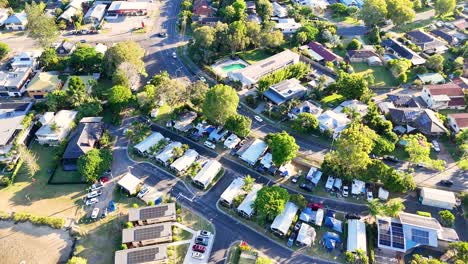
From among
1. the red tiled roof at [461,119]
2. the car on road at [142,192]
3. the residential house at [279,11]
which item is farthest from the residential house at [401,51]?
the car on road at [142,192]

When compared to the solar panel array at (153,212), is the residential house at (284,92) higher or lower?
higher

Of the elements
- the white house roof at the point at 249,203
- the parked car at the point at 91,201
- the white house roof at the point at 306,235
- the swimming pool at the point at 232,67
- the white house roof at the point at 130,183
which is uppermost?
the swimming pool at the point at 232,67

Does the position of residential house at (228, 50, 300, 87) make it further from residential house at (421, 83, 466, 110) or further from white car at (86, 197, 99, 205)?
white car at (86, 197, 99, 205)

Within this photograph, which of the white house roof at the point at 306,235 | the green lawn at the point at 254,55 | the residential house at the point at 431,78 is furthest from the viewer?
the green lawn at the point at 254,55

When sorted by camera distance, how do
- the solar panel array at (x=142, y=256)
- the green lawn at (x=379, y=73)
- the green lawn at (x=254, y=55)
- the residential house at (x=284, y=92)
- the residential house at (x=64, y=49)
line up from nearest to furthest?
the solar panel array at (x=142, y=256), the residential house at (x=284, y=92), the green lawn at (x=379, y=73), the residential house at (x=64, y=49), the green lawn at (x=254, y=55)

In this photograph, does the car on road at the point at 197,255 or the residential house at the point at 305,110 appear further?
the residential house at the point at 305,110

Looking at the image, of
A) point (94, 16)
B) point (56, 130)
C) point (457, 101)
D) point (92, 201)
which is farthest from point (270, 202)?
point (94, 16)

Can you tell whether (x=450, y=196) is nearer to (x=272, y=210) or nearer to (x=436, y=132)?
(x=436, y=132)

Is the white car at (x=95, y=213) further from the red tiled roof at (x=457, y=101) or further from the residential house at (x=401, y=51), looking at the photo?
the residential house at (x=401, y=51)
